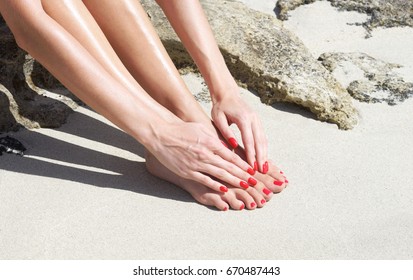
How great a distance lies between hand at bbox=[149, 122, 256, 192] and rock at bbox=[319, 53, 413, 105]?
0.91 metres

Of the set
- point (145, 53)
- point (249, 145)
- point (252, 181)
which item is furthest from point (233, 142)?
point (145, 53)

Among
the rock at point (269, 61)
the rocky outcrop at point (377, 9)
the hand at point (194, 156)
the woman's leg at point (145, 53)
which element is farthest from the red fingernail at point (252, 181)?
the rocky outcrop at point (377, 9)

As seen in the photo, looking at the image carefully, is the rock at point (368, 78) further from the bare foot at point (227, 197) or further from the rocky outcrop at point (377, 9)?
the bare foot at point (227, 197)

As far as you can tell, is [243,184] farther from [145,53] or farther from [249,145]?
[145,53]

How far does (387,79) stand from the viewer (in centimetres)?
309

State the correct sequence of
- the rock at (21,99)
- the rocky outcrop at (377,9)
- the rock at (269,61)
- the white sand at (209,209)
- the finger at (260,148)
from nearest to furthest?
the white sand at (209,209)
the finger at (260,148)
the rock at (21,99)
the rock at (269,61)
the rocky outcrop at (377,9)

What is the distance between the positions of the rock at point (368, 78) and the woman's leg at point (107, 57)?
913mm

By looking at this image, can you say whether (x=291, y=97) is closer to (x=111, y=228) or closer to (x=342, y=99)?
(x=342, y=99)

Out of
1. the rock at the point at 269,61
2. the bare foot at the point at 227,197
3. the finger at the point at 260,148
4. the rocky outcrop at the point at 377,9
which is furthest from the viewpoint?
the rocky outcrop at the point at 377,9

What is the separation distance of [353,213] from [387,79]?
97 centimetres

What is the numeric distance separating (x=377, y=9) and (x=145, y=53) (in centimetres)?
167

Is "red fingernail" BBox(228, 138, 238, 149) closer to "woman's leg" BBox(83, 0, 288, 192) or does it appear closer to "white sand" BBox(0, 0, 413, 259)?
"woman's leg" BBox(83, 0, 288, 192)

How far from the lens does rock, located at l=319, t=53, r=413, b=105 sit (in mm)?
3023

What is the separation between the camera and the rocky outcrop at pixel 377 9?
3.66m
